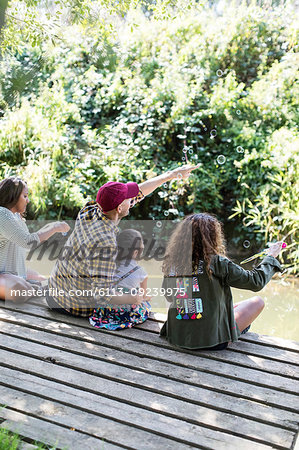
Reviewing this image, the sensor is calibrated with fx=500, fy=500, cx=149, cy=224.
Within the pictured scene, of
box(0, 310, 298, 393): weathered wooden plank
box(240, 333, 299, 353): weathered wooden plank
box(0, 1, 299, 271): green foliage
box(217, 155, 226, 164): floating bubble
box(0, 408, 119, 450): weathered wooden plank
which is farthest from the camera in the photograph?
box(217, 155, 226, 164): floating bubble

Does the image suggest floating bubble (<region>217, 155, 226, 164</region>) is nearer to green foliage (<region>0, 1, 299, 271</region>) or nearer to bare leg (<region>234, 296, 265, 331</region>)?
green foliage (<region>0, 1, 299, 271</region>)

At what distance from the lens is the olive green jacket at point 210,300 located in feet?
8.71

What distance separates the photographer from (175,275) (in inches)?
109

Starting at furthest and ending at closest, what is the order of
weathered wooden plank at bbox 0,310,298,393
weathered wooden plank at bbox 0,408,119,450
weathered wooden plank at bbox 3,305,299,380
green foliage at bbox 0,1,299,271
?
green foliage at bbox 0,1,299,271 < weathered wooden plank at bbox 3,305,299,380 < weathered wooden plank at bbox 0,310,298,393 < weathered wooden plank at bbox 0,408,119,450

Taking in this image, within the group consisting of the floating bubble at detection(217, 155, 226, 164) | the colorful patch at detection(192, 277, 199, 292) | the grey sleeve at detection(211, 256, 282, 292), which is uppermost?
the floating bubble at detection(217, 155, 226, 164)

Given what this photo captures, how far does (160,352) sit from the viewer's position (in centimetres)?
270

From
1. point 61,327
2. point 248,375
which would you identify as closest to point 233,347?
point 248,375

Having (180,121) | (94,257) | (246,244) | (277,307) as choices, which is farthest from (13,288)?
(180,121)

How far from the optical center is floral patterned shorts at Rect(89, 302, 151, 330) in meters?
3.00

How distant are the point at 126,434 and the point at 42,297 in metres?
1.77

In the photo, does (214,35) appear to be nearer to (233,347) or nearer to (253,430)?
(233,347)

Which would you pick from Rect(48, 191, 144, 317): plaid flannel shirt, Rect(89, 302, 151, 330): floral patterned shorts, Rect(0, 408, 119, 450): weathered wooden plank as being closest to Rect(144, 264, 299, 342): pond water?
Rect(89, 302, 151, 330): floral patterned shorts

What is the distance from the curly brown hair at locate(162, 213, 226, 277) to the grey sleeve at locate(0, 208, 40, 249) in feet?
3.17

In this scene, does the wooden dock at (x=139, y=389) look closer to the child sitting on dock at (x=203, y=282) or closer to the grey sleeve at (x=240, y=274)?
the child sitting on dock at (x=203, y=282)
